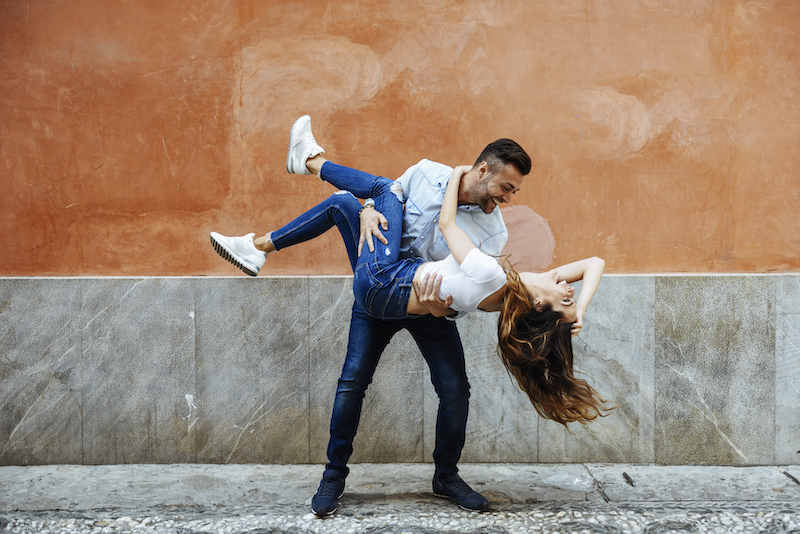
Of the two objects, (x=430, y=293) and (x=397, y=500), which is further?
(x=397, y=500)

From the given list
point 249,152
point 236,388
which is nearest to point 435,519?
point 236,388

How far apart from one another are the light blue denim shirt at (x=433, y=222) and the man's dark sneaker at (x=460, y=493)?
1.26 metres

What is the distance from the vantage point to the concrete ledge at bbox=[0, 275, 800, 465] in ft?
11.7

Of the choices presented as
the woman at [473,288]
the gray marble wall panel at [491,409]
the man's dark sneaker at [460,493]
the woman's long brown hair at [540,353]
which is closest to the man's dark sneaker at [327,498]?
the man's dark sneaker at [460,493]

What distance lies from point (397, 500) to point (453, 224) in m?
1.63

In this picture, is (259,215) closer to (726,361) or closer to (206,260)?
(206,260)

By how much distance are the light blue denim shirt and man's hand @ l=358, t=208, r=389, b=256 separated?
19 cm

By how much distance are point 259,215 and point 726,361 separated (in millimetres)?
3251

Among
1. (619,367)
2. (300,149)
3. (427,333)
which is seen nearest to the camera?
(427,333)

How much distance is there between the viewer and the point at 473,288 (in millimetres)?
2436

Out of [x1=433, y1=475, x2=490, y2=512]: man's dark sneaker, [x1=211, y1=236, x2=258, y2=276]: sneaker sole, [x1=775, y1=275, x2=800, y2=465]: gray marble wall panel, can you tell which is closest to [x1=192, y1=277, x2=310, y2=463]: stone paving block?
[x1=211, y1=236, x2=258, y2=276]: sneaker sole

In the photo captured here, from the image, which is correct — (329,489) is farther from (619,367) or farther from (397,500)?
(619,367)

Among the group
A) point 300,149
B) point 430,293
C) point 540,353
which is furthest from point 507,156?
point 300,149

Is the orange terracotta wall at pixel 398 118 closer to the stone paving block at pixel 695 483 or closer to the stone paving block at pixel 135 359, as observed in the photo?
the stone paving block at pixel 135 359
